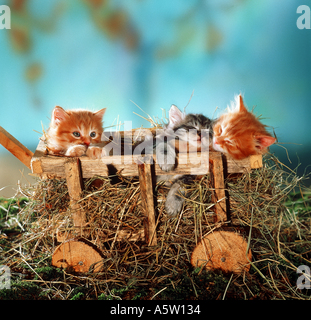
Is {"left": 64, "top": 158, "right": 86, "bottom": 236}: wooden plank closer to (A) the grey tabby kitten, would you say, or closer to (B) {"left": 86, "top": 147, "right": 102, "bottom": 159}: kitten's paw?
(B) {"left": 86, "top": 147, "right": 102, "bottom": 159}: kitten's paw

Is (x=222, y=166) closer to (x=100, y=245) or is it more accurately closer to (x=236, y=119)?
(x=236, y=119)

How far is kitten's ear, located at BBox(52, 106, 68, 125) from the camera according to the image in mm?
1312

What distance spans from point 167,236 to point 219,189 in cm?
34

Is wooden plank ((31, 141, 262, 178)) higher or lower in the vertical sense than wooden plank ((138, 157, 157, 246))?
higher

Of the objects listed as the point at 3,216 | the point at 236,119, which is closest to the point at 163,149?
the point at 236,119

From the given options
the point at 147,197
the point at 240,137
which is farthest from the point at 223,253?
the point at 240,137

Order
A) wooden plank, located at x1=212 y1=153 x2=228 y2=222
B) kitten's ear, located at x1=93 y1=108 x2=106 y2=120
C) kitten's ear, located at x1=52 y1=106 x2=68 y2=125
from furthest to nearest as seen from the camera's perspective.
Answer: kitten's ear, located at x1=93 y1=108 x2=106 y2=120, kitten's ear, located at x1=52 y1=106 x2=68 y2=125, wooden plank, located at x1=212 y1=153 x2=228 y2=222

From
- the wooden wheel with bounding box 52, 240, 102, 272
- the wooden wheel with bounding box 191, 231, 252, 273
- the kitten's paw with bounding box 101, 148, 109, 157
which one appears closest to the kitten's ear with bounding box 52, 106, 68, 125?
the kitten's paw with bounding box 101, 148, 109, 157

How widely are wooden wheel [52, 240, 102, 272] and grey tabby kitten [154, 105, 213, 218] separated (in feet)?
1.38

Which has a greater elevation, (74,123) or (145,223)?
(74,123)

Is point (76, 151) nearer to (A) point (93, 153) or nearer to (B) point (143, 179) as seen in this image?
(A) point (93, 153)

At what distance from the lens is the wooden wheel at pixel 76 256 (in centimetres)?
128

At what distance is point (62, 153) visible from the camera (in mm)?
1363
